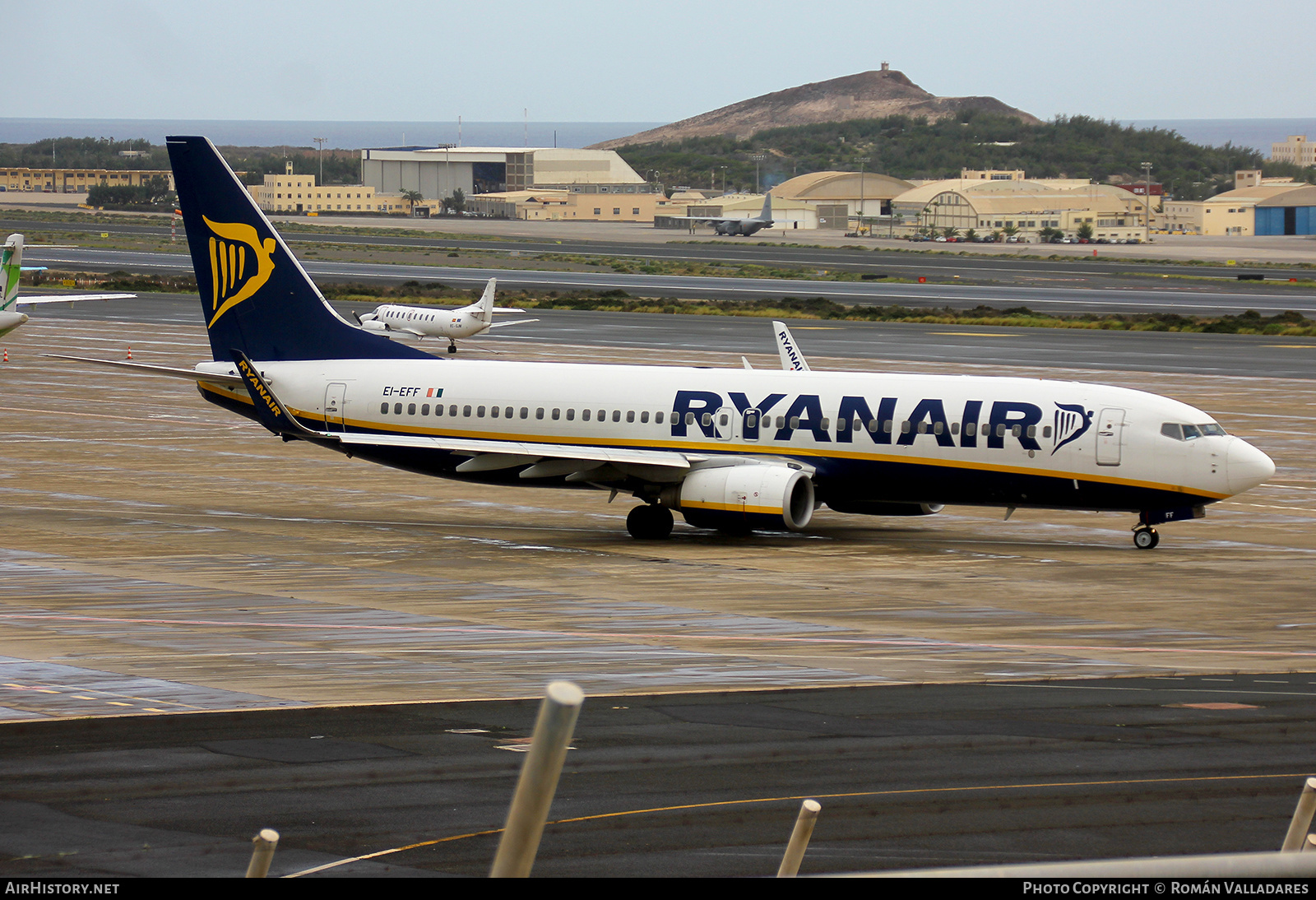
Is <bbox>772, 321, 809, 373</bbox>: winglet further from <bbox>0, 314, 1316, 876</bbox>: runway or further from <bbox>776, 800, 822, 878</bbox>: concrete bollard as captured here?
<bbox>776, 800, 822, 878</bbox>: concrete bollard

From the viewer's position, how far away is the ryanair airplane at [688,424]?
36.4m

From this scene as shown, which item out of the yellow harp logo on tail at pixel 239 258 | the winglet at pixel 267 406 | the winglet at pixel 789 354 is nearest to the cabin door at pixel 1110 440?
the winglet at pixel 789 354

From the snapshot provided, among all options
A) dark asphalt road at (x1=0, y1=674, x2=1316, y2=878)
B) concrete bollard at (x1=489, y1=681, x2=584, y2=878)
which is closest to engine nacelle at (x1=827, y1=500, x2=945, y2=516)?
dark asphalt road at (x1=0, y1=674, x2=1316, y2=878)

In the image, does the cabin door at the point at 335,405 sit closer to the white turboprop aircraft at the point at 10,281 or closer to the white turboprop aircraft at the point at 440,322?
the white turboprop aircraft at the point at 10,281

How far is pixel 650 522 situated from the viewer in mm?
39062

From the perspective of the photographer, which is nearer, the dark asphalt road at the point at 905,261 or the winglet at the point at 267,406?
the winglet at the point at 267,406

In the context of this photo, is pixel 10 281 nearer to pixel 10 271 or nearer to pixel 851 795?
pixel 10 271

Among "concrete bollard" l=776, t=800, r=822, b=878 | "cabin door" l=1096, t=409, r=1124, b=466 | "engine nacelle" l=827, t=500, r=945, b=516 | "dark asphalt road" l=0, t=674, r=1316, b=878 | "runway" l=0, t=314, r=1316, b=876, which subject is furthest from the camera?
"engine nacelle" l=827, t=500, r=945, b=516

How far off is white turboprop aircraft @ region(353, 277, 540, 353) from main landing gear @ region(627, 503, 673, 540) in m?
48.5

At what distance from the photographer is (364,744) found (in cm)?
1870

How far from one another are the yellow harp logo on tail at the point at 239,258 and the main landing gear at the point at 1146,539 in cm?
2425

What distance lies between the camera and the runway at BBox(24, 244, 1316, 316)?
117 metres

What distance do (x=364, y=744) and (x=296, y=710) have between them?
7.34ft

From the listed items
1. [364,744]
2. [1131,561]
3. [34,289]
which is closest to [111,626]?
[364,744]
